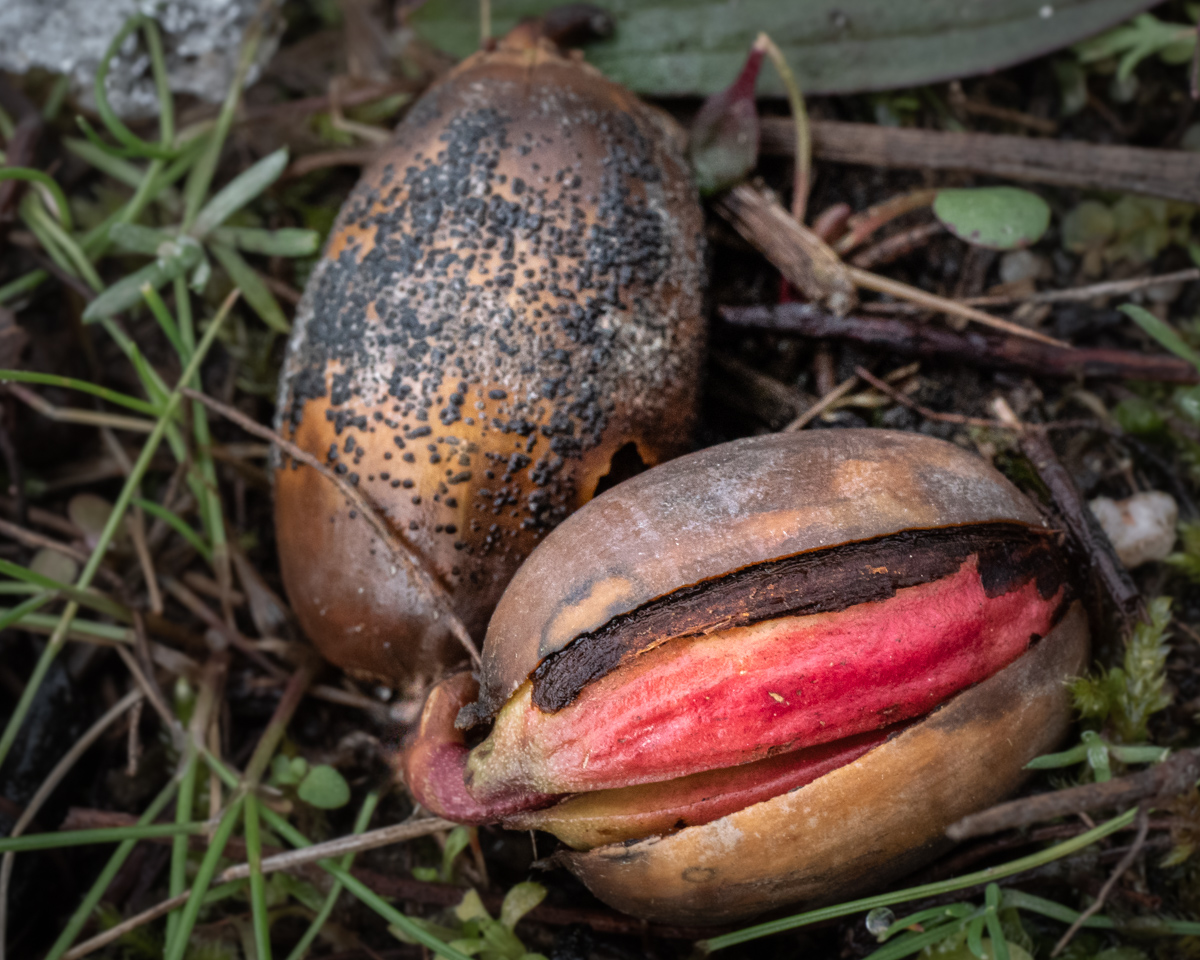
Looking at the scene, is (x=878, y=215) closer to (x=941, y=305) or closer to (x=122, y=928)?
(x=941, y=305)

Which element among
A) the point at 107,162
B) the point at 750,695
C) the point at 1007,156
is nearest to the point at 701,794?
the point at 750,695

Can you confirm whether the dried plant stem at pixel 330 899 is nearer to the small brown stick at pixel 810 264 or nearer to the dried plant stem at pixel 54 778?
the dried plant stem at pixel 54 778

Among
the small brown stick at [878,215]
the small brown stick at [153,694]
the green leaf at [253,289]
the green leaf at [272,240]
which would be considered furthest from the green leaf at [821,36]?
the small brown stick at [153,694]

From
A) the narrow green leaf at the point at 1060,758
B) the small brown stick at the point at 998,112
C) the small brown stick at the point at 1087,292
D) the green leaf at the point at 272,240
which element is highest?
the green leaf at the point at 272,240

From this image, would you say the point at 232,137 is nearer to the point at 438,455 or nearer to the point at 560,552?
the point at 438,455

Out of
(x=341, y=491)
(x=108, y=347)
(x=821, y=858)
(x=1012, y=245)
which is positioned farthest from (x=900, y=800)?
(x=108, y=347)

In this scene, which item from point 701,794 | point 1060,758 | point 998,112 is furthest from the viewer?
point 998,112
